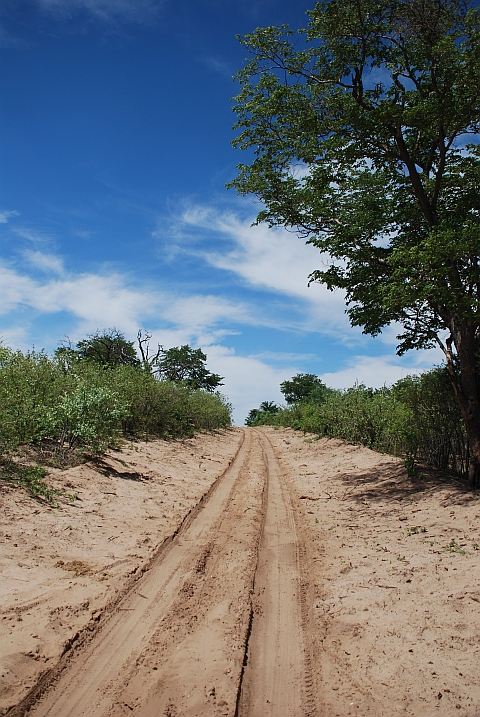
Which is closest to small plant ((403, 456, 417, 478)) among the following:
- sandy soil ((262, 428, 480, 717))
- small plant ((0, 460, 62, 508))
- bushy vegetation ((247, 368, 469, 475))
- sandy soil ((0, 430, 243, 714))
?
bushy vegetation ((247, 368, 469, 475))

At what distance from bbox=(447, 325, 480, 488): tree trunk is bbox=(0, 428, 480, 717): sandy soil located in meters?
0.70

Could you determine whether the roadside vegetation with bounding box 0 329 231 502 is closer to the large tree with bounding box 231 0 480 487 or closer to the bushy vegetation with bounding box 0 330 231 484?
the bushy vegetation with bounding box 0 330 231 484

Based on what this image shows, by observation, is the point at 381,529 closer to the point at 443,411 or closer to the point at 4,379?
the point at 443,411

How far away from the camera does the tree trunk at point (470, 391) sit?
8.59 meters

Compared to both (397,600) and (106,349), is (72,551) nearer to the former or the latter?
(397,600)

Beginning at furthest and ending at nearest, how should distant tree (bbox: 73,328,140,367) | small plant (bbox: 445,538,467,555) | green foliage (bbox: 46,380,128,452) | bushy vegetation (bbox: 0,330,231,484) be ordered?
distant tree (bbox: 73,328,140,367) < green foliage (bbox: 46,380,128,452) < bushy vegetation (bbox: 0,330,231,484) < small plant (bbox: 445,538,467,555)

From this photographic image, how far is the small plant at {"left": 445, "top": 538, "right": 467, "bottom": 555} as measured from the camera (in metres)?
5.63

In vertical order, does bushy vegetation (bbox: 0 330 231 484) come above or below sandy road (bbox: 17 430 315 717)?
above

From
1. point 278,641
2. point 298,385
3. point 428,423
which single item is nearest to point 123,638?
point 278,641

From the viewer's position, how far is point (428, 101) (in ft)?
26.5

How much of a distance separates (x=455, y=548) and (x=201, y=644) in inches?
145

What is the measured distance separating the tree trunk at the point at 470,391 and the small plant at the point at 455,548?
3.02m

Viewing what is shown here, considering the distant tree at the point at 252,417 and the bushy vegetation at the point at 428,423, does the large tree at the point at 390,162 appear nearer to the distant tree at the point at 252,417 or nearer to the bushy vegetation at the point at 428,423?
the bushy vegetation at the point at 428,423

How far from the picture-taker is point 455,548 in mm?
5789
